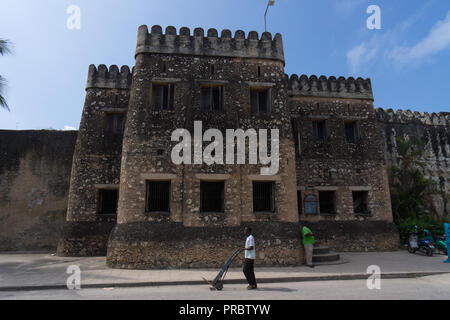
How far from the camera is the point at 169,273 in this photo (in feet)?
30.6

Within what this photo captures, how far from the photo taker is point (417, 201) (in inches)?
637

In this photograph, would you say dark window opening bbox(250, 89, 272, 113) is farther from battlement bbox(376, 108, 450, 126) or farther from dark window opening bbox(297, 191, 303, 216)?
battlement bbox(376, 108, 450, 126)

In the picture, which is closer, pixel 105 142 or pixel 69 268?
pixel 69 268

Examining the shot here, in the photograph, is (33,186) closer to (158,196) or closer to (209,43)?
(158,196)

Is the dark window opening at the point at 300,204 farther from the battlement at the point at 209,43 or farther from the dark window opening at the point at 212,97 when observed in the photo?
the battlement at the point at 209,43

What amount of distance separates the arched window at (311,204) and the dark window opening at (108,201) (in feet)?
Answer: 30.5

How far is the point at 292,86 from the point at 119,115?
9.31 meters

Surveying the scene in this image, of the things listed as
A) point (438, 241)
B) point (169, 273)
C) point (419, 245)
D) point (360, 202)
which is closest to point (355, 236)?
point (360, 202)

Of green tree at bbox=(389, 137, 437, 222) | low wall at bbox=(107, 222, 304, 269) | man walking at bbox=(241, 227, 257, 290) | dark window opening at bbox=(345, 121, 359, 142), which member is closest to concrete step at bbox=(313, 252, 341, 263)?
low wall at bbox=(107, 222, 304, 269)

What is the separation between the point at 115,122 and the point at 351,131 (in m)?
12.7

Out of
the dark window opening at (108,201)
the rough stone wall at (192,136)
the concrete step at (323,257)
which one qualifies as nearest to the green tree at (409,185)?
the concrete step at (323,257)
